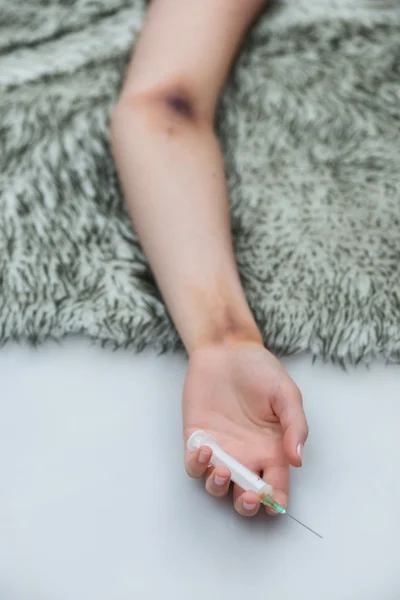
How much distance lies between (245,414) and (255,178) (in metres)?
0.37

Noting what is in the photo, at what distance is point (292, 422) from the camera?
0.73 meters

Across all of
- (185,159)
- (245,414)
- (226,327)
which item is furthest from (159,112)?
(245,414)

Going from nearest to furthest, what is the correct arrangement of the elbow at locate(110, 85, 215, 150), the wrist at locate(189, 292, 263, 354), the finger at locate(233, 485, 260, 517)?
the finger at locate(233, 485, 260, 517)
the wrist at locate(189, 292, 263, 354)
the elbow at locate(110, 85, 215, 150)

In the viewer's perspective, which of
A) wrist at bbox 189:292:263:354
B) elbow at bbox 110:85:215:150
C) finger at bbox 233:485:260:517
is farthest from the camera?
elbow at bbox 110:85:215:150

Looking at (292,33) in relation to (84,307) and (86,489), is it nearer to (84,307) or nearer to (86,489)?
(84,307)

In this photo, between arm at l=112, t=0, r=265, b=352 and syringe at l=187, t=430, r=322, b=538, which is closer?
syringe at l=187, t=430, r=322, b=538

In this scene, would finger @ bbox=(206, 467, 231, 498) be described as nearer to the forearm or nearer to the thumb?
the thumb

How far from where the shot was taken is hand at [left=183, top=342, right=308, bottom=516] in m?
0.72

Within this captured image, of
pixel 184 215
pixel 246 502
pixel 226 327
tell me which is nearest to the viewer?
pixel 246 502

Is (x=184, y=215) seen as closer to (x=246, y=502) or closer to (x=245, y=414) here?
(x=245, y=414)

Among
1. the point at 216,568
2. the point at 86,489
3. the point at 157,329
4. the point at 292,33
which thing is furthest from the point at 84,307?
the point at 292,33

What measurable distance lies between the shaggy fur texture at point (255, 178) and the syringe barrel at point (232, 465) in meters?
0.17

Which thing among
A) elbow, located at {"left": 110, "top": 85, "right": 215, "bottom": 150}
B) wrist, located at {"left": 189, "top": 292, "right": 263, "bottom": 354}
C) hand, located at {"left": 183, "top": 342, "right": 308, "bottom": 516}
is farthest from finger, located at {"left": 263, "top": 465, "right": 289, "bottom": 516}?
elbow, located at {"left": 110, "top": 85, "right": 215, "bottom": 150}

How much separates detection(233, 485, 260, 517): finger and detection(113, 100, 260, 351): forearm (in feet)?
0.61
